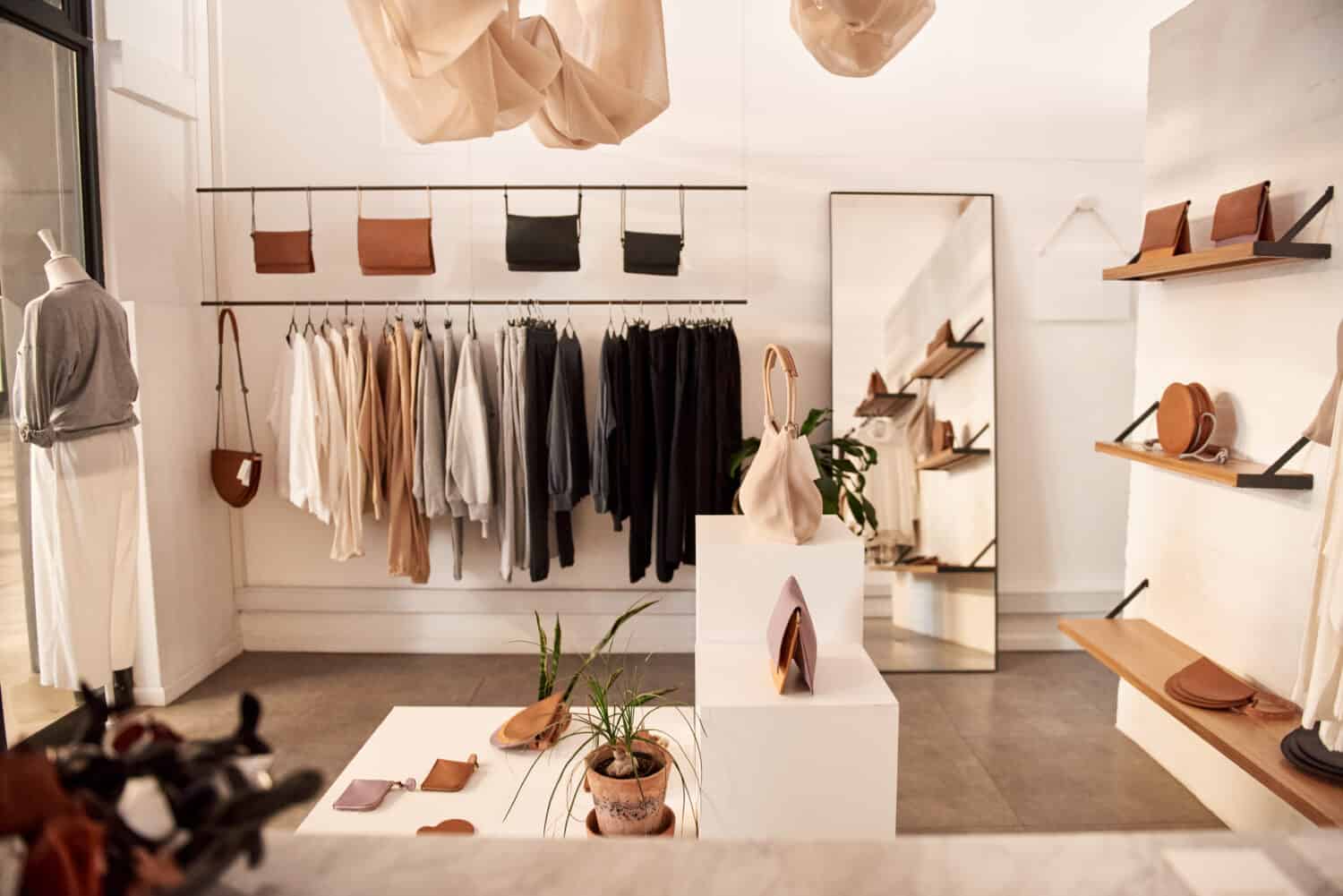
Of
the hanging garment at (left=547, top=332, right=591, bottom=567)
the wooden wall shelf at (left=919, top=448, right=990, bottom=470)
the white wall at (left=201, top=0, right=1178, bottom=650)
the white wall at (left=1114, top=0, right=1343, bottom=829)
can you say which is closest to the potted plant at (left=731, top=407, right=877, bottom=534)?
the wooden wall shelf at (left=919, top=448, right=990, bottom=470)

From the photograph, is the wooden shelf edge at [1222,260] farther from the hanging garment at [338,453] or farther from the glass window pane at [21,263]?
the glass window pane at [21,263]

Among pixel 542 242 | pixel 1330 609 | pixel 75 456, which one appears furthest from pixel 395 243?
pixel 1330 609

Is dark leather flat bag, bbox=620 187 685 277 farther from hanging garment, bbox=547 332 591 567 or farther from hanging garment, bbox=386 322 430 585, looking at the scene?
hanging garment, bbox=386 322 430 585

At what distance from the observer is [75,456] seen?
304 cm

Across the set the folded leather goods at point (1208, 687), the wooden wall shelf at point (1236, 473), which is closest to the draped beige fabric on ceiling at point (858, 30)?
the wooden wall shelf at point (1236, 473)

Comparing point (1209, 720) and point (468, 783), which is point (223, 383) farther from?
point (1209, 720)

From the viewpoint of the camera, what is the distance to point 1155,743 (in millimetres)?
3258

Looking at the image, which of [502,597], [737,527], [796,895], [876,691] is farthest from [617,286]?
[796,895]

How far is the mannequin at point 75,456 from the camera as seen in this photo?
9.69ft

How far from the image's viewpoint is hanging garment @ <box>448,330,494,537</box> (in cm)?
390

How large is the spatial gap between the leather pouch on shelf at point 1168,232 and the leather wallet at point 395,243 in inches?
110

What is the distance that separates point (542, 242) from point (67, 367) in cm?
182

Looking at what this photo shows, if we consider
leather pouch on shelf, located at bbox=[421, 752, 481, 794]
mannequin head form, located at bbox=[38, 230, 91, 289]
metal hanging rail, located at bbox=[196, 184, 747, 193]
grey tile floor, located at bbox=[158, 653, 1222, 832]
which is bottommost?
grey tile floor, located at bbox=[158, 653, 1222, 832]

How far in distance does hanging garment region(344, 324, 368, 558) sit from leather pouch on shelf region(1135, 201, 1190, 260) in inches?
123
